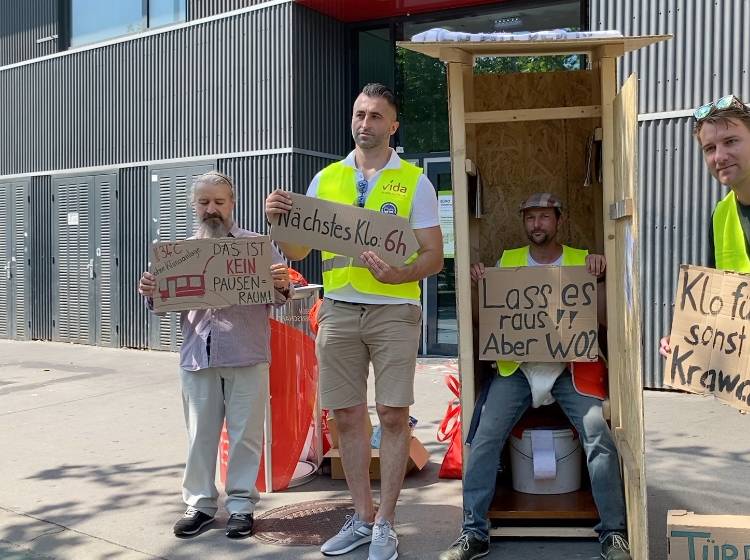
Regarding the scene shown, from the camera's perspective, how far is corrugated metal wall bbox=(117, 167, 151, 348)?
38.1 ft

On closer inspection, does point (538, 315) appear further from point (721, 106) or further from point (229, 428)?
point (229, 428)

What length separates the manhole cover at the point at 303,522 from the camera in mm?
4348

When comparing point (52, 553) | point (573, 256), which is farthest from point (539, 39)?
point (52, 553)

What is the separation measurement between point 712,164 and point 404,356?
160cm

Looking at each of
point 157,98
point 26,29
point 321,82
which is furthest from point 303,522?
point 26,29

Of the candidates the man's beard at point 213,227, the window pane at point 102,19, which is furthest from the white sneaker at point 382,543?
the window pane at point 102,19

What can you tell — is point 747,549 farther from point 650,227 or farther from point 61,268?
point 61,268

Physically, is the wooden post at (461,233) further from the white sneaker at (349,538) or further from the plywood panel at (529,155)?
the plywood panel at (529,155)

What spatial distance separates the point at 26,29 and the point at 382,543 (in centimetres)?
1196

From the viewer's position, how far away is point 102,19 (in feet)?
40.8

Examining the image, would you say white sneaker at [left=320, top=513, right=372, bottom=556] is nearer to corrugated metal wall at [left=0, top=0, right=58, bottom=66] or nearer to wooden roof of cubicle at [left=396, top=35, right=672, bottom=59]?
wooden roof of cubicle at [left=396, top=35, right=672, bottom=59]

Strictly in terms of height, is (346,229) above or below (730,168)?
below

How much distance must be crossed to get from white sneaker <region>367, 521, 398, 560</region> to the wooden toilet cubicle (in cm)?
54

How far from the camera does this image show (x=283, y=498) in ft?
16.4
